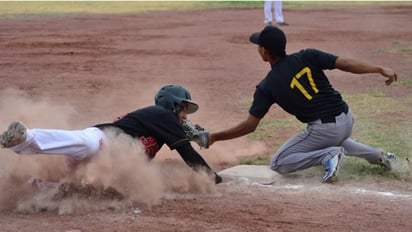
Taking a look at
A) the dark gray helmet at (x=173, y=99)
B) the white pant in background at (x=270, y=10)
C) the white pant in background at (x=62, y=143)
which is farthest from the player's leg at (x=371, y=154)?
the white pant in background at (x=270, y=10)

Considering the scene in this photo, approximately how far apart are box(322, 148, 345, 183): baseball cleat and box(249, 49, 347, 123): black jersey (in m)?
0.37

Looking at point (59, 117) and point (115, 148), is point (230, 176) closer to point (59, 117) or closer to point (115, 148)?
point (115, 148)

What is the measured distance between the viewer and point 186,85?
11.8 metres

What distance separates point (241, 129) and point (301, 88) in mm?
635

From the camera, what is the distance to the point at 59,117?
25.9ft

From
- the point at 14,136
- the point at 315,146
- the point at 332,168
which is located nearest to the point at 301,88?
the point at 315,146

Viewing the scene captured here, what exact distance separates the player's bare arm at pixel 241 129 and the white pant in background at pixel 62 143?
1.18 metres

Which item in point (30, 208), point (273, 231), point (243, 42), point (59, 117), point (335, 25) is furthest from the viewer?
point (335, 25)

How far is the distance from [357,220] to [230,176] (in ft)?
5.18

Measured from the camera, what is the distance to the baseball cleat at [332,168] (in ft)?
19.8

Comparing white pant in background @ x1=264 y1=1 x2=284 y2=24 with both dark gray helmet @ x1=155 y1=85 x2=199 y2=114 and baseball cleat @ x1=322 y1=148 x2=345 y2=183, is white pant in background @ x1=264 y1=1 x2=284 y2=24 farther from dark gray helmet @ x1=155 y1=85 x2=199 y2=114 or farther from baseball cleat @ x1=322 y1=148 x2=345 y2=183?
dark gray helmet @ x1=155 y1=85 x2=199 y2=114

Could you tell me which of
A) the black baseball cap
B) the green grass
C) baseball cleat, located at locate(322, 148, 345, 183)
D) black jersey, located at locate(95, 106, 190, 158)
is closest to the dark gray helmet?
black jersey, located at locate(95, 106, 190, 158)

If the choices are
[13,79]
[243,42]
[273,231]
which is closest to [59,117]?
[273,231]

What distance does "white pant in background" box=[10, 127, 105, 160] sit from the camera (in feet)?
16.2
